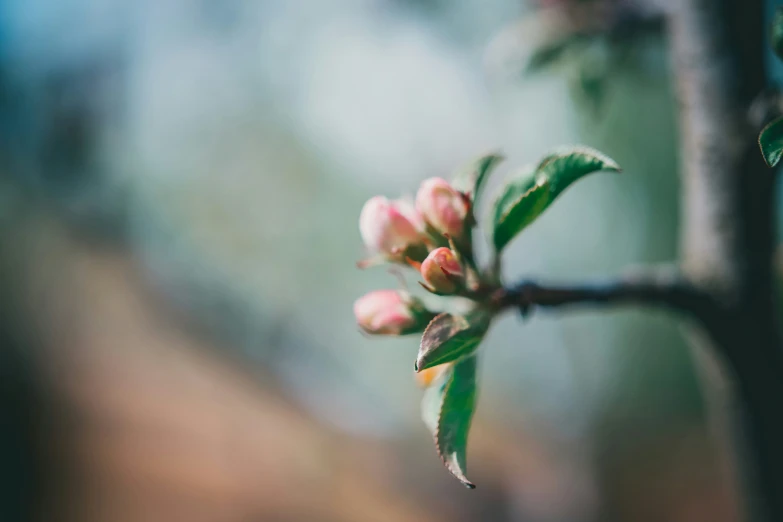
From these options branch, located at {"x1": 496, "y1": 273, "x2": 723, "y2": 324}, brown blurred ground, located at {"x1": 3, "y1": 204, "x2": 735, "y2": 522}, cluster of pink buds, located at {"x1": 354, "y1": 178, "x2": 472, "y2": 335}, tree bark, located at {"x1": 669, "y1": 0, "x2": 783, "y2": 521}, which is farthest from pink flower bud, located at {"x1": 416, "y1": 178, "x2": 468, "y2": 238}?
brown blurred ground, located at {"x1": 3, "y1": 204, "x2": 735, "y2": 522}

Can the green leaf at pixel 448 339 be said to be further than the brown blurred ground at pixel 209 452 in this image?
No

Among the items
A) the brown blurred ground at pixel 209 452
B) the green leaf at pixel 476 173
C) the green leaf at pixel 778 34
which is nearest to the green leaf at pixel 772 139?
the green leaf at pixel 778 34

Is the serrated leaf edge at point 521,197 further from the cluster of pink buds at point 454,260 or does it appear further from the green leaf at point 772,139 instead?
A: the green leaf at point 772,139

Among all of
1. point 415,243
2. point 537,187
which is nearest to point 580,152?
point 537,187

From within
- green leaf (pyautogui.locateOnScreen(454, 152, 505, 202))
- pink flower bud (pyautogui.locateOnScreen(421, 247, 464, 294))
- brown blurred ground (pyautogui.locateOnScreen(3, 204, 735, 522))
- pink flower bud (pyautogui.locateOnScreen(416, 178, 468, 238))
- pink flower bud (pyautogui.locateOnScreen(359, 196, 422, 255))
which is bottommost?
brown blurred ground (pyautogui.locateOnScreen(3, 204, 735, 522))

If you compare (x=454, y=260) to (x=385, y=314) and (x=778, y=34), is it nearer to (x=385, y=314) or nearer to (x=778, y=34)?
(x=385, y=314)

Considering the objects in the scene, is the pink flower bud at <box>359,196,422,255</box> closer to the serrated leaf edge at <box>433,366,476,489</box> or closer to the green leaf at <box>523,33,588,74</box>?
the serrated leaf edge at <box>433,366,476,489</box>
